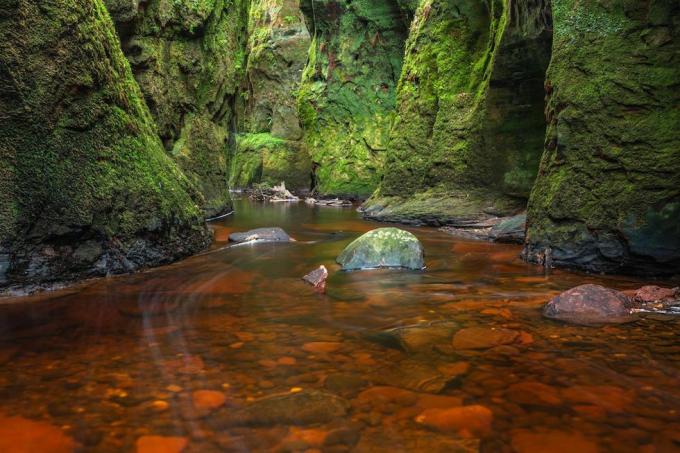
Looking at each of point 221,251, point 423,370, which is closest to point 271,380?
point 423,370

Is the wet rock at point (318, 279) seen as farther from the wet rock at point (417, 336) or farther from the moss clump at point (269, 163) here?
the moss clump at point (269, 163)

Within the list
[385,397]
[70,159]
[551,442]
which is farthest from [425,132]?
[551,442]

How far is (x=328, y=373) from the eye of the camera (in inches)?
104

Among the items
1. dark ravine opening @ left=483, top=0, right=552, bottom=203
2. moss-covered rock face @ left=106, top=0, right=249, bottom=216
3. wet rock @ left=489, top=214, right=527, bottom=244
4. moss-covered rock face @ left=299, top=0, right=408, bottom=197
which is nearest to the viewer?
wet rock @ left=489, top=214, right=527, bottom=244

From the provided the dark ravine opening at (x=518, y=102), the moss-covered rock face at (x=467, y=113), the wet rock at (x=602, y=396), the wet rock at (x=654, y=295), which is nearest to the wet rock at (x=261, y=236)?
the moss-covered rock face at (x=467, y=113)

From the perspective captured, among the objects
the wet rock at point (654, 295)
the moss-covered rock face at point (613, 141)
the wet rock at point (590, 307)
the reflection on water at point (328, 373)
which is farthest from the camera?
the moss-covered rock face at point (613, 141)

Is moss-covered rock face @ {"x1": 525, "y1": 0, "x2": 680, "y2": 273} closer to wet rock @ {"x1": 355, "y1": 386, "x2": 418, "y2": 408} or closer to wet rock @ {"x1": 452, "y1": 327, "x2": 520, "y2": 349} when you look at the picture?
wet rock @ {"x1": 452, "y1": 327, "x2": 520, "y2": 349}

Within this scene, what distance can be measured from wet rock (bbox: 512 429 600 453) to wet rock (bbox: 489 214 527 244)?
5.80 m

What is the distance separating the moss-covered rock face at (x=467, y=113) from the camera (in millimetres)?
8648

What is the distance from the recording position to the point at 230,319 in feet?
11.8

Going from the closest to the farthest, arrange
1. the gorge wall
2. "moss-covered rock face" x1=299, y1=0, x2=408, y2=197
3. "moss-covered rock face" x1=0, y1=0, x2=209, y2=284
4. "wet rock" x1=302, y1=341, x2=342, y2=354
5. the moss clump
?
"wet rock" x1=302, y1=341, x2=342, y2=354
"moss-covered rock face" x1=0, y1=0, x2=209, y2=284
the gorge wall
"moss-covered rock face" x1=299, y1=0, x2=408, y2=197
the moss clump

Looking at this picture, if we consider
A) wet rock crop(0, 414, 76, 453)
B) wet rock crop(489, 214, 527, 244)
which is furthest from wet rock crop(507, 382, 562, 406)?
wet rock crop(489, 214, 527, 244)

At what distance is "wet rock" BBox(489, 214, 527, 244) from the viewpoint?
7.66 metres

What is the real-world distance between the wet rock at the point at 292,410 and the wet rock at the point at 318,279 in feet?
7.11
